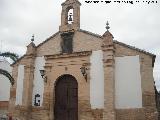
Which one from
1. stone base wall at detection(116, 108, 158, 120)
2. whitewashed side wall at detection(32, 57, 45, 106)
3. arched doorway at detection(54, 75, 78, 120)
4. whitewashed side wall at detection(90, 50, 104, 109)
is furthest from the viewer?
whitewashed side wall at detection(32, 57, 45, 106)

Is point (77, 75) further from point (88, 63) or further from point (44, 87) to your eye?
point (44, 87)

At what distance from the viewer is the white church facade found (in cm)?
1403

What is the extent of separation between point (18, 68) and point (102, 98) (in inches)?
271

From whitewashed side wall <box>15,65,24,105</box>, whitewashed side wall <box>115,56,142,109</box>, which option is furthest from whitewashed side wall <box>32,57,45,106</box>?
whitewashed side wall <box>115,56,142,109</box>

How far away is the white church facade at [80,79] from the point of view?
14.0m

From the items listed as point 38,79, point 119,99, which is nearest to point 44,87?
point 38,79

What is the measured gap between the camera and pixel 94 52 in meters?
15.7

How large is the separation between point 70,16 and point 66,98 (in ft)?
18.8

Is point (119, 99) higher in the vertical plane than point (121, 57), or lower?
lower

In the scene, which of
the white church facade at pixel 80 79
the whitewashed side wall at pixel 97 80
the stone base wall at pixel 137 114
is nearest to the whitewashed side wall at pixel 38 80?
the white church facade at pixel 80 79

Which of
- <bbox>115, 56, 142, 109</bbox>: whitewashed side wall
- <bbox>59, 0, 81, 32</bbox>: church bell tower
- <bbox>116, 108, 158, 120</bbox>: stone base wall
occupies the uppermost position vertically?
<bbox>59, 0, 81, 32</bbox>: church bell tower

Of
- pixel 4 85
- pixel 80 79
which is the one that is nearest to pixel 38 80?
pixel 80 79

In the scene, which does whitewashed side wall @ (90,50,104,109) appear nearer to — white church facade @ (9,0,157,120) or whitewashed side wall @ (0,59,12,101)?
white church facade @ (9,0,157,120)

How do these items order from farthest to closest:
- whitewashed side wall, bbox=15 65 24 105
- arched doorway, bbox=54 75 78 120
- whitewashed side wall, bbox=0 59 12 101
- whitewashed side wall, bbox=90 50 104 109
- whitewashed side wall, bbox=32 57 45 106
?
1. whitewashed side wall, bbox=0 59 12 101
2. whitewashed side wall, bbox=15 65 24 105
3. whitewashed side wall, bbox=32 57 45 106
4. arched doorway, bbox=54 75 78 120
5. whitewashed side wall, bbox=90 50 104 109
